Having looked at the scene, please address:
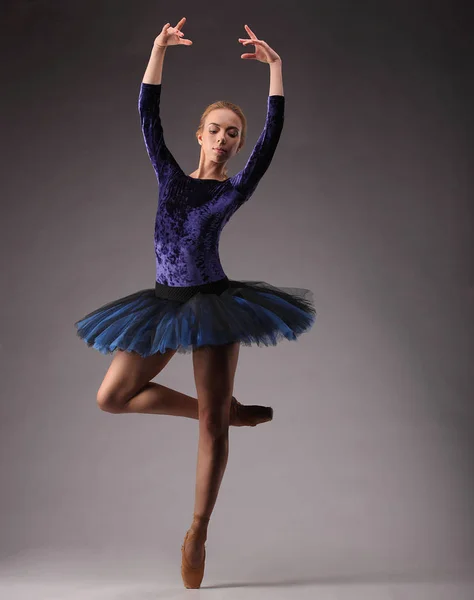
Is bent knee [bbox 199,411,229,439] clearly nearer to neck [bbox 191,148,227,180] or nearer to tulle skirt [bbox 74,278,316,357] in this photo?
tulle skirt [bbox 74,278,316,357]

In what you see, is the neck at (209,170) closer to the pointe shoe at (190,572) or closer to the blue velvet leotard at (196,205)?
the blue velvet leotard at (196,205)

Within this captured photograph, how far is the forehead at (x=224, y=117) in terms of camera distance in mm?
3359

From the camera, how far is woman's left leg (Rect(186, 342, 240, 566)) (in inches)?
126

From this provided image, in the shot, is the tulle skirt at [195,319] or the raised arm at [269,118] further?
the raised arm at [269,118]

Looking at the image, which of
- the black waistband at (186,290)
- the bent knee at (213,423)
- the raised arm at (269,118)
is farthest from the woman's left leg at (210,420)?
the raised arm at (269,118)

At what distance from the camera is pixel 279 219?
466 cm

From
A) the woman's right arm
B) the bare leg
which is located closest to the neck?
the woman's right arm

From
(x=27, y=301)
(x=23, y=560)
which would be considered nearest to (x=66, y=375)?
(x=27, y=301)

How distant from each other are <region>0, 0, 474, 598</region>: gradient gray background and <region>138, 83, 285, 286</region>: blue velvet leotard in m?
1.30

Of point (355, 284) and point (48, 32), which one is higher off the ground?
point (48, 32)

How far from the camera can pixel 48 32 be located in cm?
457

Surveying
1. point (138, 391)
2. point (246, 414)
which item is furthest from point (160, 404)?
point (246, 414)

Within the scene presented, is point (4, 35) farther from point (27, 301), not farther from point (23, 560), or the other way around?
point (23, 560)

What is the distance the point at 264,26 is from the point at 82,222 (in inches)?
53.7
